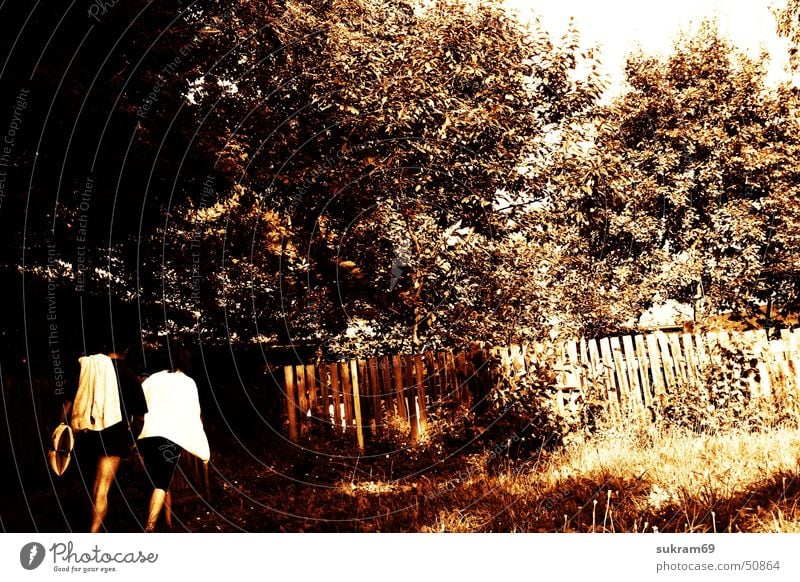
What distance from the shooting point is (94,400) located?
17.3ft

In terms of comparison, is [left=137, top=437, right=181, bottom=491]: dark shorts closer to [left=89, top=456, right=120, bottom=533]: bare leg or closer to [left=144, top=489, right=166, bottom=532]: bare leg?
[left=144, top=489, right=166, bottom=532]: bare leg

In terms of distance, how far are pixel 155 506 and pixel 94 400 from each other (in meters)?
1.07

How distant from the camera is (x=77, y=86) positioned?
7641 millimetres

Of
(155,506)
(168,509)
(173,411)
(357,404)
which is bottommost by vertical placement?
(168,509)

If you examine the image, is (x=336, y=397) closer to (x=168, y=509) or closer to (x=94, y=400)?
(x=168, y=509)

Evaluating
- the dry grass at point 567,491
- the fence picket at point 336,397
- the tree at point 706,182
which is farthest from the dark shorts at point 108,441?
the tree at point 706,182

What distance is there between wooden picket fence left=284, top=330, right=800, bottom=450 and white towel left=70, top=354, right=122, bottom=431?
16.1ft

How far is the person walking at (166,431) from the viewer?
5.37m

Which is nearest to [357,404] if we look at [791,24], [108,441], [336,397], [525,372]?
[336,397]

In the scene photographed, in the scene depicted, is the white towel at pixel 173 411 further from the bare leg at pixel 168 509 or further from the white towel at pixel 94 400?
the bare leg at pixel 168 509

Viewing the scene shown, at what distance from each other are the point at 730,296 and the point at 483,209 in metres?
11.1

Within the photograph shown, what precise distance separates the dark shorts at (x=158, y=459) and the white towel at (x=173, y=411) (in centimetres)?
5

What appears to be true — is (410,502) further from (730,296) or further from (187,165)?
(730,296)

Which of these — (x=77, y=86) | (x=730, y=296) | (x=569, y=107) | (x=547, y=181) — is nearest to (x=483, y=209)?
(x=547, y=181)
